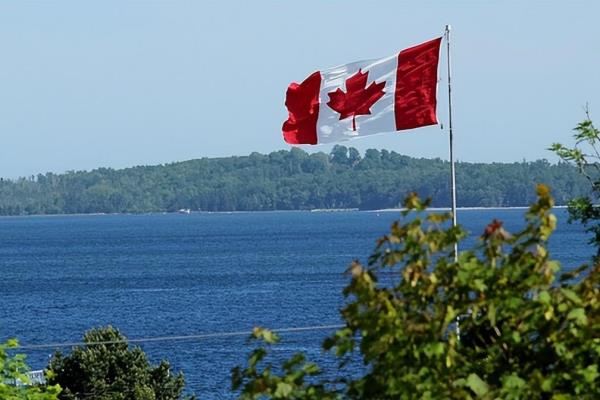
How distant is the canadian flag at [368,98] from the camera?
16.7 m

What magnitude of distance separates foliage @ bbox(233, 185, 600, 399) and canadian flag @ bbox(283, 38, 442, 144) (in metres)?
10.7

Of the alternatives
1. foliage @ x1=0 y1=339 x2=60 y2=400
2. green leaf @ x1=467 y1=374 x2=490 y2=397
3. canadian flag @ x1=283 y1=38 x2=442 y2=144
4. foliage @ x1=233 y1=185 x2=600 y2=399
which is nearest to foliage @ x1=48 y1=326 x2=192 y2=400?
canadian flag @ x1=283 y1=38 x2=442 y2=144

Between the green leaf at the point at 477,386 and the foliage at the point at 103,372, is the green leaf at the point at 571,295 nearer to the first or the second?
the green leaf at the point at 477,386

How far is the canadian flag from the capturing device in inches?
657

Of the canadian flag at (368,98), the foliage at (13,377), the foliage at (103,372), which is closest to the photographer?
the foliage at (13,377)

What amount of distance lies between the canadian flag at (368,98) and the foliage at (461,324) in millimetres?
10725

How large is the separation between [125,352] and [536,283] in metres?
22.0

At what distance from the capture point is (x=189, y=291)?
274ft

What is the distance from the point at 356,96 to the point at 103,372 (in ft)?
38.9

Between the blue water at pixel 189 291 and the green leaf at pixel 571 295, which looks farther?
the blue water at pixel 189 291

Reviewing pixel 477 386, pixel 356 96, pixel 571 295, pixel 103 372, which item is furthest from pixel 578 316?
pixel 103 372

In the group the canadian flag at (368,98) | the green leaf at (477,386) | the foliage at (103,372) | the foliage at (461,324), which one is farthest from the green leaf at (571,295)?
the foliage at (103,372)

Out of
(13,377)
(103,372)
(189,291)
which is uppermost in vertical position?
(13,377)

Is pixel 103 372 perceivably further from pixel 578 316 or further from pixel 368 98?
pixel 578 316
